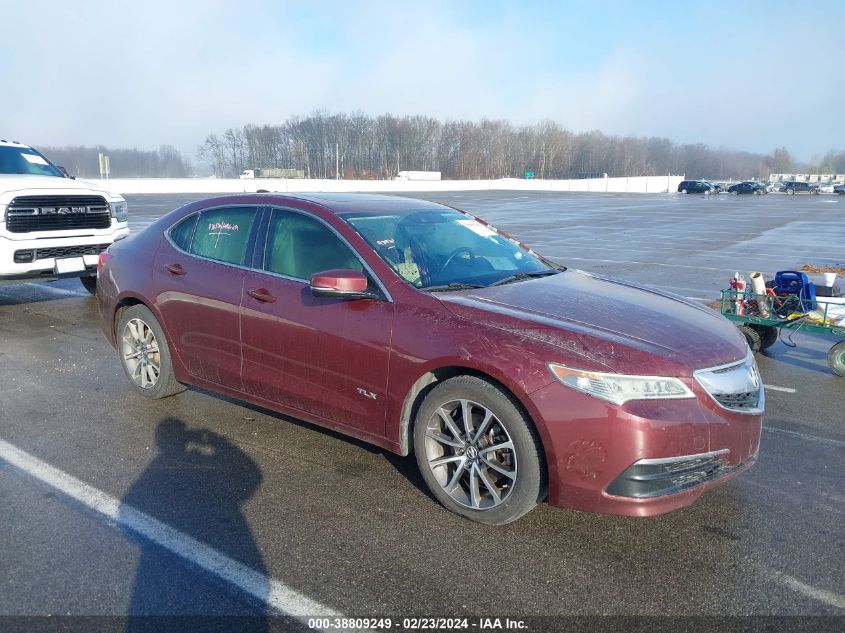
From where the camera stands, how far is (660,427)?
3.06m

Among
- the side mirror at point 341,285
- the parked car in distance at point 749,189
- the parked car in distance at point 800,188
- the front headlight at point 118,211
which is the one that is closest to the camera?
the side mirror at point 341,285

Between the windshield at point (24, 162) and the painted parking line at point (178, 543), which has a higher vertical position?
the windshield at point (24, 162)

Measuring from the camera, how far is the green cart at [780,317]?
6.15 meters

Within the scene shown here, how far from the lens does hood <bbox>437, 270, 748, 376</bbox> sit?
3197 millimetres

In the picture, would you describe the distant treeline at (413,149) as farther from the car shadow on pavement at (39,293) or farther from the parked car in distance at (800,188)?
the car shadow on pavement at (39,293)

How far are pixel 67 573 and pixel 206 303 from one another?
205 centimetres

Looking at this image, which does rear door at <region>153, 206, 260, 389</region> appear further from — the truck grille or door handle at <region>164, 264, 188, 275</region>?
the truck grille

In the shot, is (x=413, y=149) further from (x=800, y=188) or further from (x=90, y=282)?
(x=90, y=282)

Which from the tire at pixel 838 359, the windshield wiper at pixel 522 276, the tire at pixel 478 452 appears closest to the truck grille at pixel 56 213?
the windshield wiper at pixel 522 276

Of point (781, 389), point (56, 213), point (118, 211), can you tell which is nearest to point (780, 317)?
point (781, 389)

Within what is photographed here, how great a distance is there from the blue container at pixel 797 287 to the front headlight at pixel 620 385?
394 centimetres

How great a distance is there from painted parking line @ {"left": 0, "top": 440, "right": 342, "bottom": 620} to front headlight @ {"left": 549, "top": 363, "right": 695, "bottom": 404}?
145 cm

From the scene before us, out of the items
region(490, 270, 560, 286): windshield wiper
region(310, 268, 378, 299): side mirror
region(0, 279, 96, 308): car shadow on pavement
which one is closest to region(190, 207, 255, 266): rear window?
region(310, 268, 378, 299): side mirror

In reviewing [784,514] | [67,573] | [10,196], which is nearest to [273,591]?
[67,573]
